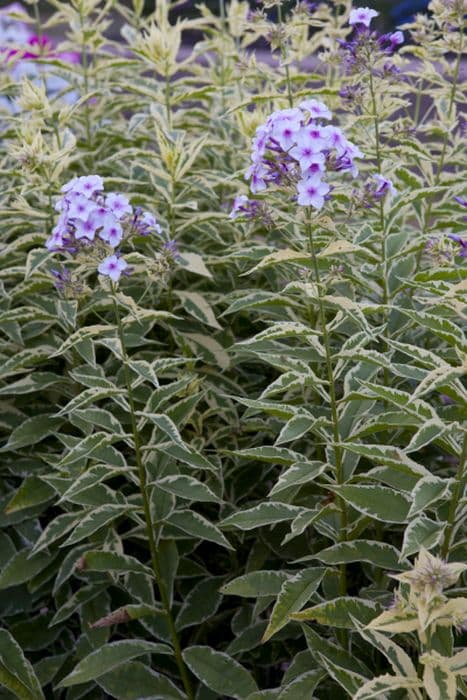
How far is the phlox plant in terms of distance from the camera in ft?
5.70

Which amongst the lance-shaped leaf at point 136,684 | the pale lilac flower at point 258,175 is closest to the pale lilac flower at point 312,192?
the pale lilac flower at point 258,175

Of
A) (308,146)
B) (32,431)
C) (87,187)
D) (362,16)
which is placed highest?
(362,16)

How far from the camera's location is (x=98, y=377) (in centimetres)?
208

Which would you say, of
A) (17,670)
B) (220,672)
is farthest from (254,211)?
(17,670)

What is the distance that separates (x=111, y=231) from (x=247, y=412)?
1.87 ft

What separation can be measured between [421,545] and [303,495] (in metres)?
0.77

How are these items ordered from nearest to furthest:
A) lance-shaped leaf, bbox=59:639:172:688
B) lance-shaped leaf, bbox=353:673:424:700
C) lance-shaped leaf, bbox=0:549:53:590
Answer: lance-shaped leaf, bbox=353:673:424:700
lance-shaped leaf, bbox=59:639:172:688
lance-shaped leaf, bbox=0:549:53:590

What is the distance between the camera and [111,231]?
182 centimetres

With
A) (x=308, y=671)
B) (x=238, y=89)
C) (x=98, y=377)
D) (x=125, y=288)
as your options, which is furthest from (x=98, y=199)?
(x=238, y=89)

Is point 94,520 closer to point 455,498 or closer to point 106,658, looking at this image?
point 106,658

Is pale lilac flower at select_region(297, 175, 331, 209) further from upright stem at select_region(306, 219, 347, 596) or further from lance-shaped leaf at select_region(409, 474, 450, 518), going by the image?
lance-shaped leaf at select_region(409, 474, 450, 518)

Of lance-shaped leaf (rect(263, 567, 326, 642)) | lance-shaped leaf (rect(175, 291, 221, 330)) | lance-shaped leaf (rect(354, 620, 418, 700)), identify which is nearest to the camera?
lance-shaped leaf (rect(354, 620, 418, 700))

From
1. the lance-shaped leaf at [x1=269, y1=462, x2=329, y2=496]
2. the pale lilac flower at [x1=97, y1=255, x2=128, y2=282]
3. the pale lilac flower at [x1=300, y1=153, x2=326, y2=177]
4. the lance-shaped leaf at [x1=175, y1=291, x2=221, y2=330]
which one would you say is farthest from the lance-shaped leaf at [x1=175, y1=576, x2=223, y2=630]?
the pale lilac flower at [x1=300, y1=153, x2=326, y2=177]

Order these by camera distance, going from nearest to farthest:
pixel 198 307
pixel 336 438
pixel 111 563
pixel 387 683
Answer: pixel 387 683 → pixel 336 438 → pixel 111 563 → pixel 198 307
